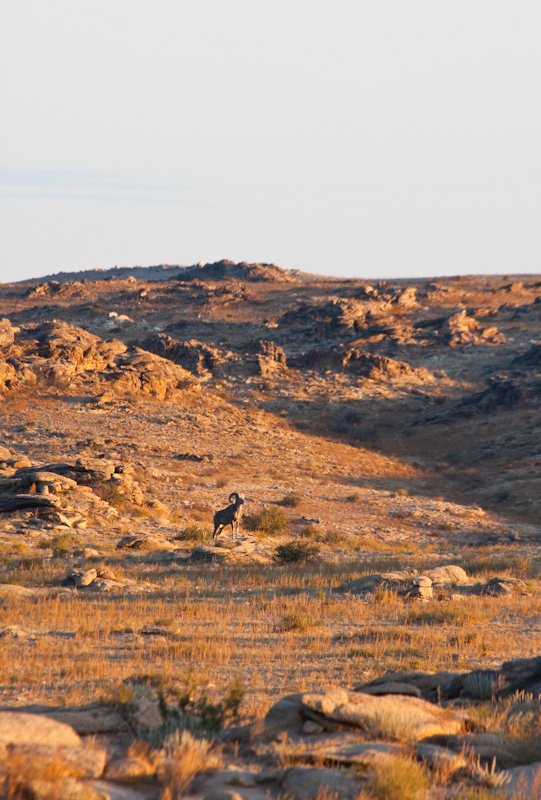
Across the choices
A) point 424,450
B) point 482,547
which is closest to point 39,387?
point 424,450

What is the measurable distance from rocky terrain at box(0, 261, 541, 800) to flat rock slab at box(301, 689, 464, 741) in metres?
0.02

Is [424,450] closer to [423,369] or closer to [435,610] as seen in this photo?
[423,369]

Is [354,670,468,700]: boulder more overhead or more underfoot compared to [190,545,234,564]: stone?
more overhead

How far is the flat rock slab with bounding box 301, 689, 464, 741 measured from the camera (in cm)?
508

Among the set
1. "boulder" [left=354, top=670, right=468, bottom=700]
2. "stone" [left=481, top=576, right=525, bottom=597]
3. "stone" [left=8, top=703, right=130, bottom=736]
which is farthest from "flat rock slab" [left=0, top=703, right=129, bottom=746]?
"stone" [left=481, top=576, right=525, bottom=597]

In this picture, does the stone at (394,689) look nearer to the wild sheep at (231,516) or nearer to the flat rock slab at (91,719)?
the flat rock slab at (91,719)

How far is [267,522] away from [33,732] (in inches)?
751

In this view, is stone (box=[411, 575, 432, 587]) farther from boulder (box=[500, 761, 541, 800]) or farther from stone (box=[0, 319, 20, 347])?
stone (box=[0, 319, 20, 347])

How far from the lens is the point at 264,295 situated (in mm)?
73438

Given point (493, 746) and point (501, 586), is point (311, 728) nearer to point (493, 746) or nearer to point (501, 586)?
point (493, 746)

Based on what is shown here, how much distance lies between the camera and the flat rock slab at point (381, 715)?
5.08m

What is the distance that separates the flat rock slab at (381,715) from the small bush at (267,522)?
17632mm

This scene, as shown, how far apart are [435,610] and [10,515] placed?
14.6 meters

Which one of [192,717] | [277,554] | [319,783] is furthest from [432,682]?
[277,554]
